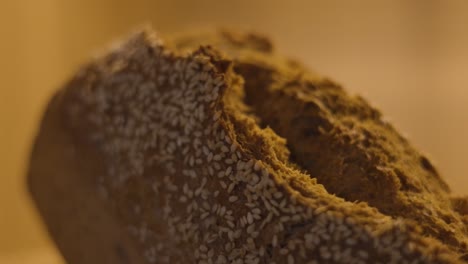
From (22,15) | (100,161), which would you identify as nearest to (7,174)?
(22,15)

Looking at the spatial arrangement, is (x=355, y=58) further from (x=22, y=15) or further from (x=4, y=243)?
(x=4, y=243)

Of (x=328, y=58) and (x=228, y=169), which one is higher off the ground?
(x=328, y=58)

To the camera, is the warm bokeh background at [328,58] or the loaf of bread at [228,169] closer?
the loaf of bread at [228,169]

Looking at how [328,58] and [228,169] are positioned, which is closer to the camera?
[228,169]

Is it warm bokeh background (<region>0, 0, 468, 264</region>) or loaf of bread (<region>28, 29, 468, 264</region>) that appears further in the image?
warm bokeh background (<region>0, 0, 468, 264</region>)
